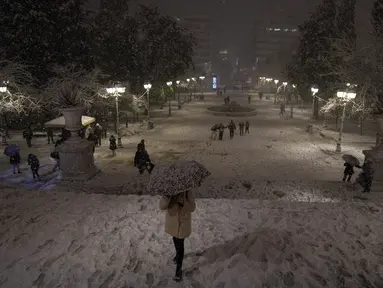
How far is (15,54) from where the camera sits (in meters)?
24.4

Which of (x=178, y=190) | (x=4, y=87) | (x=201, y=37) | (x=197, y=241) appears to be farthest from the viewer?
(x=201, y=37)

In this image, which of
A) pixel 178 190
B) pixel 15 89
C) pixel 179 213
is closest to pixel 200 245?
pixel 179 213

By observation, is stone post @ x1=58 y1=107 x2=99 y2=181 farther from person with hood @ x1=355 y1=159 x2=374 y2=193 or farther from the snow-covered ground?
person with hood @ x1=355 y1=159 x2=374 y2=193

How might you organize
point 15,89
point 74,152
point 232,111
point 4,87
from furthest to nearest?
point 232,111 → point 15,89 → point 4,87 → point 74,152

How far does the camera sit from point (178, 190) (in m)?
4.66

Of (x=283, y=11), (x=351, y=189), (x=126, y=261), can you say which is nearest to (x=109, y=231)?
(x=126, y=261)

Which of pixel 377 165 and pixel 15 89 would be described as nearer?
pixel 377 165

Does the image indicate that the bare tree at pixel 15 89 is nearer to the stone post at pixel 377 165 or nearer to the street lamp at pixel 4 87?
the street lamp at pixel 4 87

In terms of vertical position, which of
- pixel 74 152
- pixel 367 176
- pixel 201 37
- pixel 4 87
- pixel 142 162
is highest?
pixel 201 37

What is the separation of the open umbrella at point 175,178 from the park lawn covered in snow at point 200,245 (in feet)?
5.86

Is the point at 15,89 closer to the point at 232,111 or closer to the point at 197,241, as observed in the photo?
the point at 197,241

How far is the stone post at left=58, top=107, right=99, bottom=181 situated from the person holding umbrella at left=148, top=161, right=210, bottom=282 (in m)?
7.98

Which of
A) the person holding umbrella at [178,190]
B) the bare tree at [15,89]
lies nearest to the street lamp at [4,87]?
the bare tree at [15,89]

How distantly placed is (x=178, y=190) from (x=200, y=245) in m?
2.24
